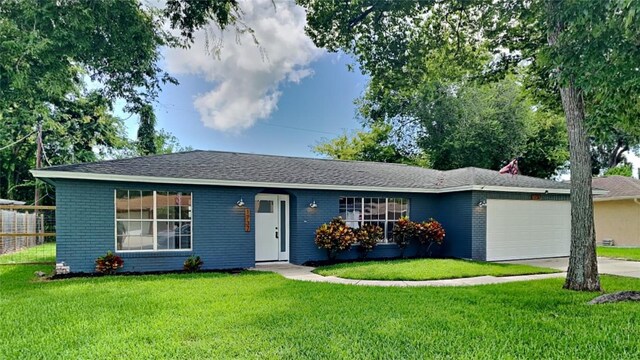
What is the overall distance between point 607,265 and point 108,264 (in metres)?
14.3

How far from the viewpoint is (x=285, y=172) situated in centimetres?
1298

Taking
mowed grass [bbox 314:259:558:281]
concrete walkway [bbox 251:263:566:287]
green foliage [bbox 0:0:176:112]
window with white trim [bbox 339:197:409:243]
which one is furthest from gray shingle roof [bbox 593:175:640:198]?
green foliage [bbox 0:0:176:112]

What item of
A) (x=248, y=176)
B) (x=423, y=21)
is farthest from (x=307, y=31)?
(x=248, y=176)

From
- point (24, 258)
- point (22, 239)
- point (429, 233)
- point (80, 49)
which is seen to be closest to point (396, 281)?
point (429, 233)

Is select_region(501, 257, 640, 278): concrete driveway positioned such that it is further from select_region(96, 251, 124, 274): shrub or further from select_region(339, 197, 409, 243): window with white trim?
select_region(96, 251, 124, 274): shrub

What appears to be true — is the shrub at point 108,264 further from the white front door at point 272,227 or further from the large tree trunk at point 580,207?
the large tree trunk at point 580,207

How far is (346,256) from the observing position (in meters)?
12.8

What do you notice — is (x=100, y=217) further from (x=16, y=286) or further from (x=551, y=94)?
(x=551, y=94)

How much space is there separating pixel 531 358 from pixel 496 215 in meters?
10.0

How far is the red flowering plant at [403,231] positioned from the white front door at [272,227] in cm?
365

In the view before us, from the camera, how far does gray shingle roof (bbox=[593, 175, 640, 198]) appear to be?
19.9m

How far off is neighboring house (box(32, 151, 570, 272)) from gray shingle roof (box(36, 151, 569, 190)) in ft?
0.15

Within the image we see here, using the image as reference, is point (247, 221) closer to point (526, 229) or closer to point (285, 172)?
point (285, 172)

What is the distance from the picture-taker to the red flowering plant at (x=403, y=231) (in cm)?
1315
